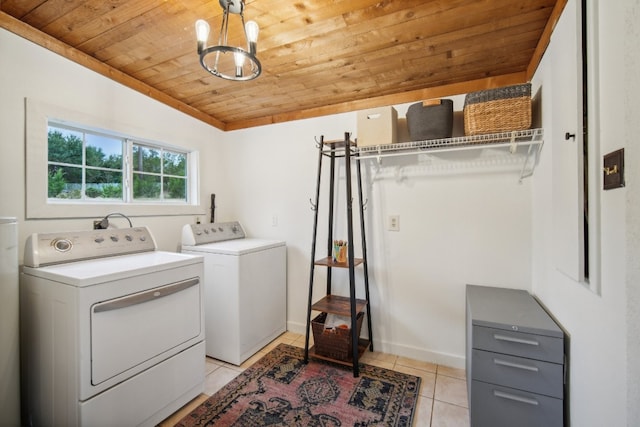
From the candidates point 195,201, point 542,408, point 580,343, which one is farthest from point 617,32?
point 195,201

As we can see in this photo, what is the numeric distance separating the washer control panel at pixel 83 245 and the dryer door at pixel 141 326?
51cm

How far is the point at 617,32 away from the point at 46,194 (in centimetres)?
267

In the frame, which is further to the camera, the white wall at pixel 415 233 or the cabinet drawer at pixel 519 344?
the white wall at pixel 415 233

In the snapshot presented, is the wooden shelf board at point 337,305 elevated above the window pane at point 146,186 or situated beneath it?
situated beneath

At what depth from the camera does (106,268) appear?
4.73 feet

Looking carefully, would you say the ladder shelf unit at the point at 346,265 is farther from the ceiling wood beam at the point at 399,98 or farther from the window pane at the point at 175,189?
the window pane at the point at 175,189

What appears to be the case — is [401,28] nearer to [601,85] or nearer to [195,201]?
[601,85]

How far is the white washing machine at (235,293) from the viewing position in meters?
2.13

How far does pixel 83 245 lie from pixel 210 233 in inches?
37.1

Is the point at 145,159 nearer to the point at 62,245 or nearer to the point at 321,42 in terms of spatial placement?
the point at 62,245

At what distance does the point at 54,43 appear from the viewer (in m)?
1.71

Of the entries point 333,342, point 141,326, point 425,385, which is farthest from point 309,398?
point 141,326

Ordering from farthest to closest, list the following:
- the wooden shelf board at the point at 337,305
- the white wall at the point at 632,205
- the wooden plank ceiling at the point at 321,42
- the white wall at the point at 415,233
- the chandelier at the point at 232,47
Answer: the wooden shelf board at the point at 337,305, the white wall at the point at 415,233, the wooden plank ceiling at the point at 321,42, the chandelier at the point at 232,47, the white wall at the point at 632,205

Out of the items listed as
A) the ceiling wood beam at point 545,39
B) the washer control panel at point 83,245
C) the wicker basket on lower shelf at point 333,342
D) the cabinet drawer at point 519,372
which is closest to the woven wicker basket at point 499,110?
the ceiling wood beam at point 545,39
